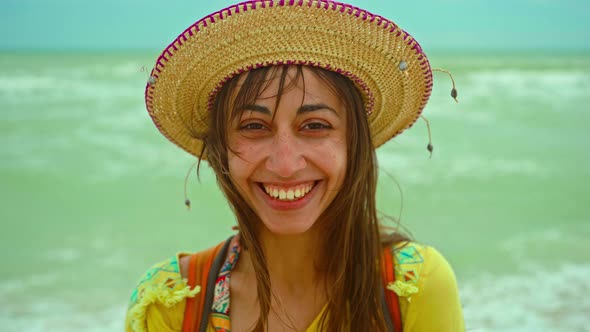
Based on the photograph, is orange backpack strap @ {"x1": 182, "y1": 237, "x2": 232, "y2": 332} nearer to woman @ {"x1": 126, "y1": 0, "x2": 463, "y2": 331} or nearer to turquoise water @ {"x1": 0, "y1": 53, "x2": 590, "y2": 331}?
woman @ {"x1": 126, "y1": 0, "x2": 463, "y2": 331}

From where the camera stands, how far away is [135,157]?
974 cm

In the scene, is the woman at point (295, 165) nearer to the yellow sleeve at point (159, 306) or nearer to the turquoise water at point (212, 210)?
the yellow sleeve at point (159, 306)

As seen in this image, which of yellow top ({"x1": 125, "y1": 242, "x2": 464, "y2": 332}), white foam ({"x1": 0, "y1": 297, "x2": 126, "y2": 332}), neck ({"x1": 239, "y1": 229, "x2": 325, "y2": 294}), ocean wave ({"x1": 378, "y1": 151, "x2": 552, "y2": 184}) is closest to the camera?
yellow top ({"x1": 125, "y1": 242, "x2": 464, "y2": 332})

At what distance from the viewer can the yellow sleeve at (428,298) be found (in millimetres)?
1946

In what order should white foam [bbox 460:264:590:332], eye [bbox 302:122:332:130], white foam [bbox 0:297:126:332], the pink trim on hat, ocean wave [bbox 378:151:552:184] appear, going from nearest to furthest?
the pink trim on hat, eye [bbox 302:122:332:130], white foam [bbox 460:264:590:332], white foam [bbox 0:297:126:332], ocean wave [bbox 378:151:552:184]

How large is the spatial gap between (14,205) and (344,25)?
22.1 feet

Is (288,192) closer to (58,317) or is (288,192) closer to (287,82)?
(287,82)

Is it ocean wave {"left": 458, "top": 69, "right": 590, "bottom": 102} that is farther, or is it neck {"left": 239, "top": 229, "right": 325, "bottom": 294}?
ocean wave {"left": 458, "top": 69, "right": 590, "bottom": 102}

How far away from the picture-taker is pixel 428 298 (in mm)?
1969

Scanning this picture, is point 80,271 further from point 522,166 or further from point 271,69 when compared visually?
point 522,166

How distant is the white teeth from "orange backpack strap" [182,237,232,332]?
0.42 m

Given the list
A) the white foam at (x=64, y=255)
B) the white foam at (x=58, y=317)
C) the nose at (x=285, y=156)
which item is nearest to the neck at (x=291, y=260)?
the nose at (x=285, y=156)

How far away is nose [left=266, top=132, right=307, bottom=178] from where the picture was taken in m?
1.81

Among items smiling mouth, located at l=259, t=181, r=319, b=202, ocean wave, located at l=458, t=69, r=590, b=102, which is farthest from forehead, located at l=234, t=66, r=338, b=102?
ocean wave, located at l=458, t=69, r=590, b=102
